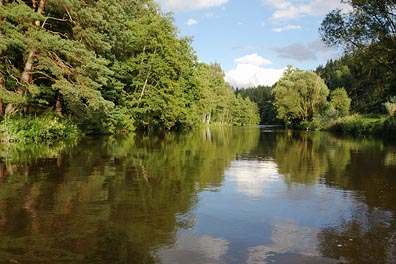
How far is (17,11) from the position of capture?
66.6ft

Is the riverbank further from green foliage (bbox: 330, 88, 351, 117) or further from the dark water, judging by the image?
the dark water

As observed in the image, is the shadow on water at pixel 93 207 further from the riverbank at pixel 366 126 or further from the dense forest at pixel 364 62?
the riverbank at pixel 366 126

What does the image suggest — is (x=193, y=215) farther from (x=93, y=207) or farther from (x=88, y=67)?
(x=88, y=67)

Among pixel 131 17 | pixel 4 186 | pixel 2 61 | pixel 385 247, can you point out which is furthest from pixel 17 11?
pixel 131 17

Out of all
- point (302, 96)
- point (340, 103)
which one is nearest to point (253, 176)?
point (340, 103)

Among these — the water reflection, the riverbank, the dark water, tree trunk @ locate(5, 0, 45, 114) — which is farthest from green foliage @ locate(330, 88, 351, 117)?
the dark water

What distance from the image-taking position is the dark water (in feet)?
16.3

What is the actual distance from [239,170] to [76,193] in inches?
237

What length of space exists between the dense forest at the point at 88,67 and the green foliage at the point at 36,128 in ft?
0.26

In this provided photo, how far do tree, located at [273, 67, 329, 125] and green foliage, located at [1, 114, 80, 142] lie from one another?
171 feet

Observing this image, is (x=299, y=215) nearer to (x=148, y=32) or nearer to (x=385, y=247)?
(x=385, y=247)

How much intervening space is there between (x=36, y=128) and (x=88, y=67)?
4749 mm

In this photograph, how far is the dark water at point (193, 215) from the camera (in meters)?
4.95

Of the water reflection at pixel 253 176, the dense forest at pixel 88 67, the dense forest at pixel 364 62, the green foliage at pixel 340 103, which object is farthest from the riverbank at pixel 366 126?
the water reflection at pixel 253 176
